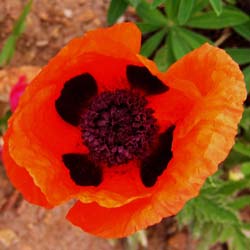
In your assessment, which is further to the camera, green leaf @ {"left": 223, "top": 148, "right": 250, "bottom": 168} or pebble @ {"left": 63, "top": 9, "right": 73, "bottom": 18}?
pebble @ {"left": 63, "top": 9, "right": 73, "bottom": 18}

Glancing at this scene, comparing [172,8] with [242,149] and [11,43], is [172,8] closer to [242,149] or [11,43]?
[242,149]

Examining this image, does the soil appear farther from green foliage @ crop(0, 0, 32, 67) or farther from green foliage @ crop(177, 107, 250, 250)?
green foliage @ crop(177, 107, 250, 250)

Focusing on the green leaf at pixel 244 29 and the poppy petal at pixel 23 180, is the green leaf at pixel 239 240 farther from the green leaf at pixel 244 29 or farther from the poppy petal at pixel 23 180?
the poppy petal at pixel 23 180

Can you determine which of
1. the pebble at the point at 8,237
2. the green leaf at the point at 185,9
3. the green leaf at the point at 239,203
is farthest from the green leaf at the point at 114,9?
the pebble at the point at 8,237

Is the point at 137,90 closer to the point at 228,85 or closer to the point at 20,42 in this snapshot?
the point at 228,85

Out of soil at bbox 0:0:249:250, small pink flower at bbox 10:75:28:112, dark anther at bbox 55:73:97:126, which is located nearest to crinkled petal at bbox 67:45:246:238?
dark anther at bbox 55:73:97:126
